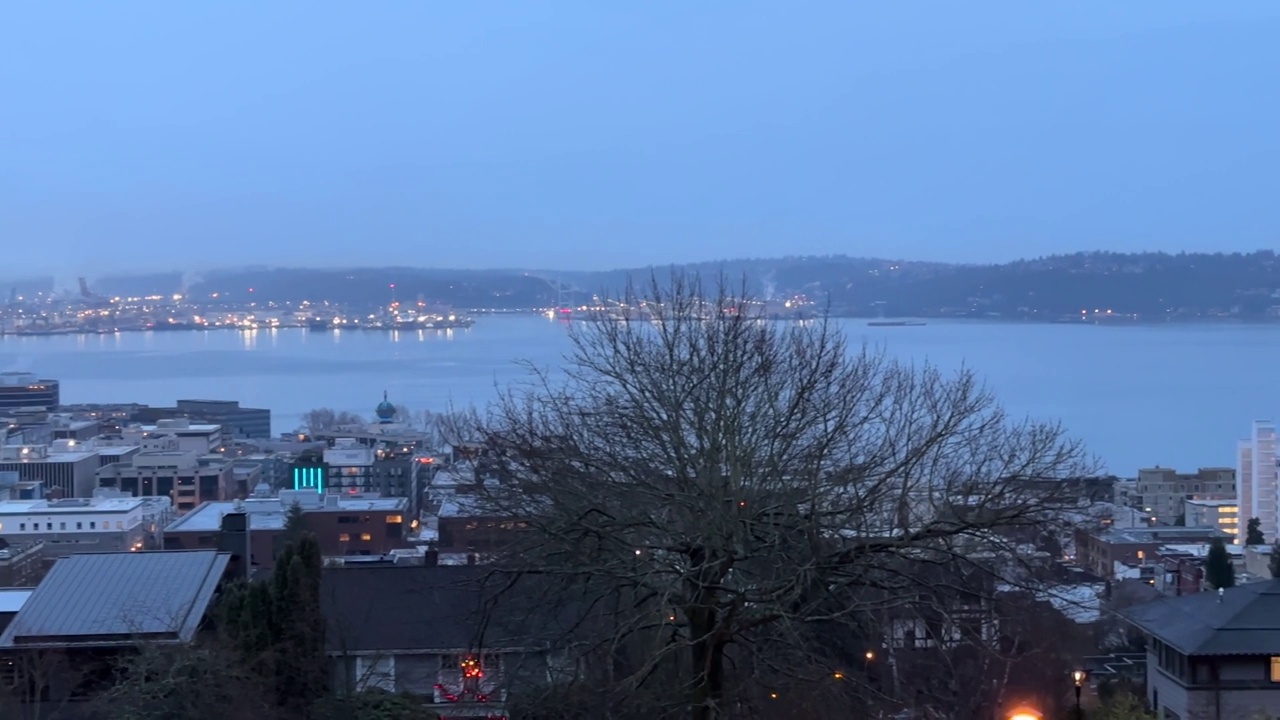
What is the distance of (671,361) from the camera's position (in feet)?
13.0

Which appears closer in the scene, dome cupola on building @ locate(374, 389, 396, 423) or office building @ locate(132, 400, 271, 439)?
dome cupola on building @ locate(374, 389, 396, 423)

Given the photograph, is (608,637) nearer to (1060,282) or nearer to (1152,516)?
(1152,516)

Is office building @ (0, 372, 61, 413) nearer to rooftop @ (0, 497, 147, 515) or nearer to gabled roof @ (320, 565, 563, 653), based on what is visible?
rooftop @ (0, 497, 147, 515)

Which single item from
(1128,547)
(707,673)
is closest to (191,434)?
(1128,547)

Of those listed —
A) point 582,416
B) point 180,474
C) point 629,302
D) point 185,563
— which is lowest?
point 180,474

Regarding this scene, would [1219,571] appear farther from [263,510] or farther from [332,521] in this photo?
[263,510]

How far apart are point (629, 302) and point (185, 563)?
2.81m

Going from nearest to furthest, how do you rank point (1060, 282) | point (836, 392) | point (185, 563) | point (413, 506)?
1. point (836, 392)
2. point (185, 563)
3. point (413, 506)
4. point (1060, 282)

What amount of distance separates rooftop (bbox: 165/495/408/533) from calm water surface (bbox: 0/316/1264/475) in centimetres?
232

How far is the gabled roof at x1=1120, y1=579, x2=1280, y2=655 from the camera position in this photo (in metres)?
6.09

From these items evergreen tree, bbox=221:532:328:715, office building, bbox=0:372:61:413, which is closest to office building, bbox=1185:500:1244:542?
evergreen tree, bbox=221:532:328:715

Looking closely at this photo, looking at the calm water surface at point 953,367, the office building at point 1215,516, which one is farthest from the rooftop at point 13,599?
the office building at point 1215,516

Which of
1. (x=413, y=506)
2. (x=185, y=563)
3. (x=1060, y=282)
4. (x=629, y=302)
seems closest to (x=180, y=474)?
(x=413, y=506)

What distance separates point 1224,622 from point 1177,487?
15.0 meters
